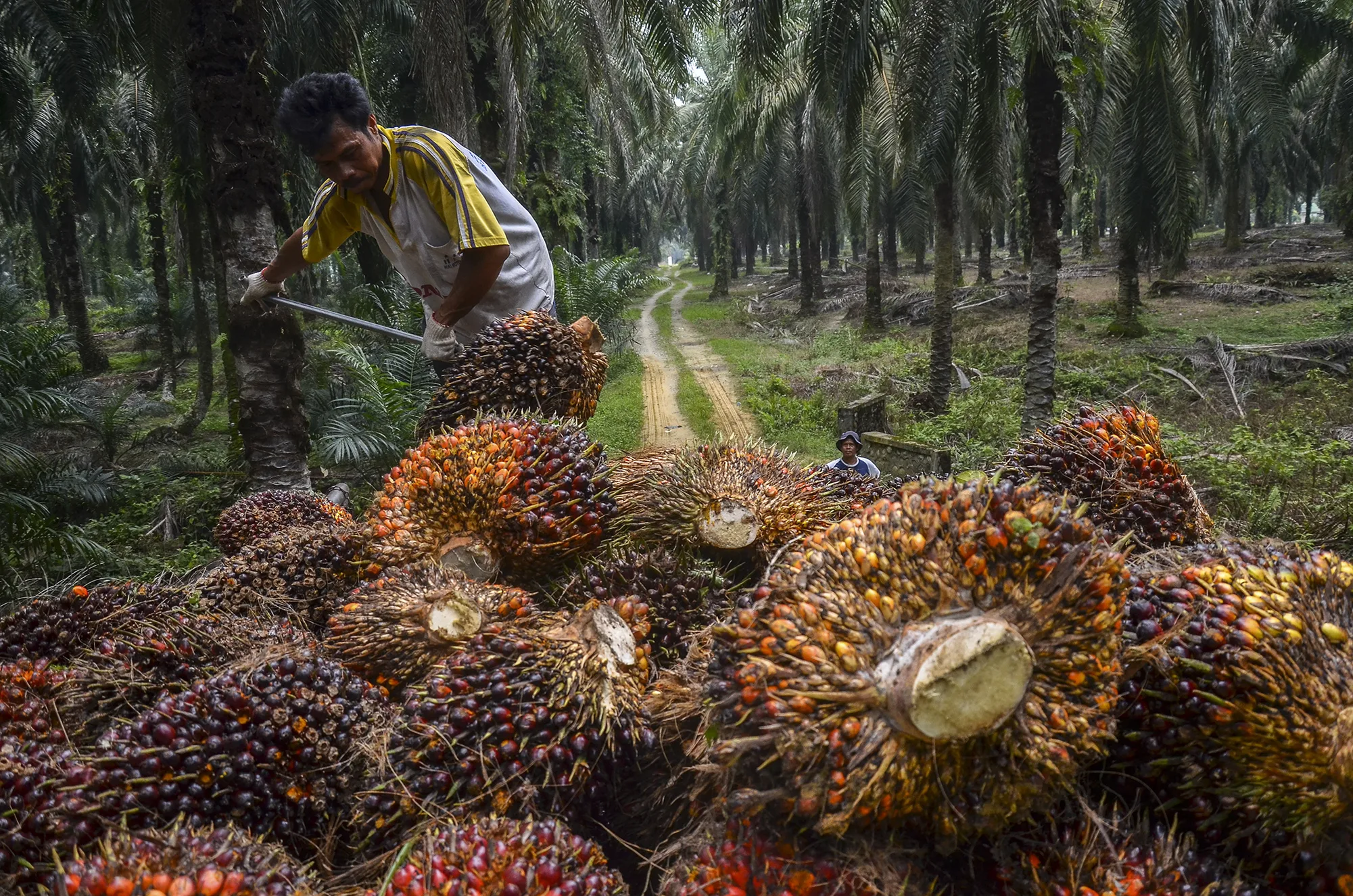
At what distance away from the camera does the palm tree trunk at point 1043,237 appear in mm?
8594

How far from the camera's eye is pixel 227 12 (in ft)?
17.9

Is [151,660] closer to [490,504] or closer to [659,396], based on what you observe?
[490,504]

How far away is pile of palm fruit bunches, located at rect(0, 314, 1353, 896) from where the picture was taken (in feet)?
3.35

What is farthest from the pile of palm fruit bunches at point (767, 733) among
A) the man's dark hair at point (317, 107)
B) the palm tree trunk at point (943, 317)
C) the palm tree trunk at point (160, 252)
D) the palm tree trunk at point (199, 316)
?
the palm tree trunk at point (160, 252)

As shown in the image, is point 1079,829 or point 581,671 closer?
point 1079,829

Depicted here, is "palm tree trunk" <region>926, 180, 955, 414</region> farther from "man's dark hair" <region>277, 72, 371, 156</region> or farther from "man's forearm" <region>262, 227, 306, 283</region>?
"man's dark hair" <region>277, 72, 371, 156</region>

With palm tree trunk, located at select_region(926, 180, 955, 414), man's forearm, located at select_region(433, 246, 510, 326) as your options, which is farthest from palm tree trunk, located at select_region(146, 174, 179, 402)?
man's forearm, located at select_region(433, 246, 510, 326)

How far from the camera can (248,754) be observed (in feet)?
4.09

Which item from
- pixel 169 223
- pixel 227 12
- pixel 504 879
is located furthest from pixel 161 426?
pixel 504 879

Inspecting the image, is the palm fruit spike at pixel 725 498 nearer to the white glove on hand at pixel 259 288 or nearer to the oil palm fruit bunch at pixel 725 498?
the oil palm fruit bunch at pixel 725 498

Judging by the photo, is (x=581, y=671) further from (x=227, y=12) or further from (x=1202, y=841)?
(x=227, y=12)

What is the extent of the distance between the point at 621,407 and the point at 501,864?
12561 millimetres

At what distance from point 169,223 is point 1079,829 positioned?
58.1 feet

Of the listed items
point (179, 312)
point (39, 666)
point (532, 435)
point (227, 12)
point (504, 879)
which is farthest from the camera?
point (179, 312)
